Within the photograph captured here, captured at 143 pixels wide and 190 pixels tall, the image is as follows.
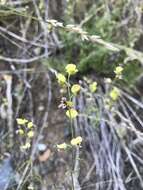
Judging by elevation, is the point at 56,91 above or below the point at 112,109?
above

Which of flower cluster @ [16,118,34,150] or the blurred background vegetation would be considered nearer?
flower cluster @ [16,118,34,150]

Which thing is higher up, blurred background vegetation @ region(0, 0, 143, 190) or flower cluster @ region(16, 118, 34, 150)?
blurred background vegetation @ region(0, 0, 143, 190)

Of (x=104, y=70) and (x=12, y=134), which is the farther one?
(x=104, y=70)

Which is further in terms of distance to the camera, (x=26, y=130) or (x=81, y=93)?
(x=81, y=93)

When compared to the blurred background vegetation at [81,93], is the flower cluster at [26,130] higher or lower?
lower

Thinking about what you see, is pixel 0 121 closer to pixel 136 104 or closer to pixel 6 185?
pixel 6 185

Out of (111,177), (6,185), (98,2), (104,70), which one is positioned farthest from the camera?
(98,2)

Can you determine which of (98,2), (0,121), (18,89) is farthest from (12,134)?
(98,2)

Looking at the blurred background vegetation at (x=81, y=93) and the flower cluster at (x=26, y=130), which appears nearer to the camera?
the flower cluster at (x=26, y=130)

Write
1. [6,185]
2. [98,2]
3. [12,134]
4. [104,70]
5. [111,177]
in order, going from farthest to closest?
[98,2] → [104,70] → [12,134] → [111,177] → [6,185]

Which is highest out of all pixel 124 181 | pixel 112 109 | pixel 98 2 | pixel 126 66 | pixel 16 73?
pixel 98 2

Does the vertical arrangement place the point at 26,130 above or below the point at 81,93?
below
